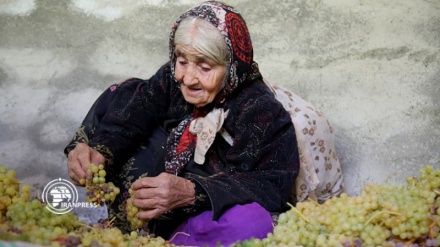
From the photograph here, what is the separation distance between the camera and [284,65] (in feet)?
14.0

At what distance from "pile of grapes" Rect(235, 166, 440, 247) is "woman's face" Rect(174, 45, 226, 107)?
72 cm

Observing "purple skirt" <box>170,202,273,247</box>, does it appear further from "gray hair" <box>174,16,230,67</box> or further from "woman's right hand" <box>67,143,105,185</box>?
"gray hair" <box>174,16,230,67</box>

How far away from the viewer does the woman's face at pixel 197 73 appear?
308 centimetres

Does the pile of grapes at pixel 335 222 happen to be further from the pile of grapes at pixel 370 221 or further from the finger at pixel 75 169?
the finger at pixel 75 169

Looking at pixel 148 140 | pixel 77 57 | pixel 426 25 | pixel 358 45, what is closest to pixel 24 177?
pixel 77 57

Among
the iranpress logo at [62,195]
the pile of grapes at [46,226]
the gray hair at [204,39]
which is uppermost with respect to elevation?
the gray hair at [204,39]

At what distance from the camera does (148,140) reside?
3.54 metres

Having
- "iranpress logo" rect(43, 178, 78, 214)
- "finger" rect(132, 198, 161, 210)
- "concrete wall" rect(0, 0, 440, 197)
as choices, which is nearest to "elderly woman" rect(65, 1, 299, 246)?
"finger" rect(132, 198, 161, 210)

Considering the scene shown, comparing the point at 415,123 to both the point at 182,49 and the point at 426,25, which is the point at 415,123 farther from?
the point at 182,49

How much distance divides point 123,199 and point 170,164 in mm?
278

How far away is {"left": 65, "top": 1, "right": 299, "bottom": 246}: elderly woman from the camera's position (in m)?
2.97

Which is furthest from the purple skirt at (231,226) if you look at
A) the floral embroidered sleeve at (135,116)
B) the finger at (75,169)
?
the floral embroidered sleeve at (135,116)

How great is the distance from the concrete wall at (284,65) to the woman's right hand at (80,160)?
100 cm

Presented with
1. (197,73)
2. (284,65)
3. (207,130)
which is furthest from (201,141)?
(284,65)
